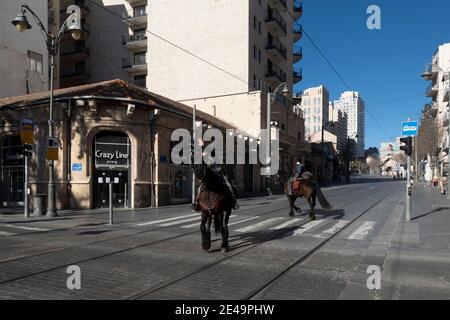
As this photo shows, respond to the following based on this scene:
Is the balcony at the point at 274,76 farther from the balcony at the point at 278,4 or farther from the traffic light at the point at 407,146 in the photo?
the traffic light at the point at 407,146

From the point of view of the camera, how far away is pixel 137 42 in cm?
4444

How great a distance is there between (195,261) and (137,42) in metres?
40.7

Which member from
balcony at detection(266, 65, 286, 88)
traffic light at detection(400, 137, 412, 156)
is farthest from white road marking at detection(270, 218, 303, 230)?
balcony at detection(266, 65, 286, 88)

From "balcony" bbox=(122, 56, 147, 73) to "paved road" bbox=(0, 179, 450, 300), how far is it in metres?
33.6

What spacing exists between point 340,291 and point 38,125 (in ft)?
65.1

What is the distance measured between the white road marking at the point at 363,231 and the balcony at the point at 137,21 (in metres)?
38.4

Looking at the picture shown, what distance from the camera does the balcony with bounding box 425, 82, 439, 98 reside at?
69.3 m

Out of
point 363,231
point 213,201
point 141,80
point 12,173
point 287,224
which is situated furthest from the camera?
point 141,80

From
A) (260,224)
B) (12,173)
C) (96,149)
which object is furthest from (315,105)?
(260,224)

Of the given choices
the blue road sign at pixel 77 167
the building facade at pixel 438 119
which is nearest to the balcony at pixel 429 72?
the building facade at pixel 438 119

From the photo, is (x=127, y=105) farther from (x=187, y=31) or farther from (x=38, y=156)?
(x=187, y=31)

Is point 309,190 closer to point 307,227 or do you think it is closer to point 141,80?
point 307,227

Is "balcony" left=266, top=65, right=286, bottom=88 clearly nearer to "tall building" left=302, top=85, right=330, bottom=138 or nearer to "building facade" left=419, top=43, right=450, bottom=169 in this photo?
"building facade" left=419, top=43, right=450, bottom=169
